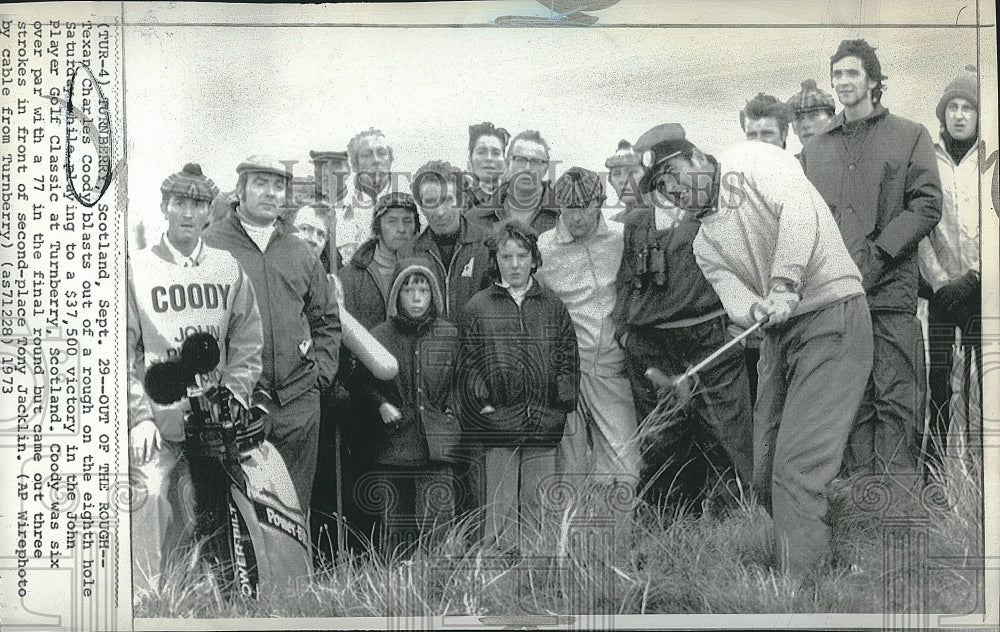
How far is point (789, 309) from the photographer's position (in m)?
3.93

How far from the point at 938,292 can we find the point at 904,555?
115 centimetres

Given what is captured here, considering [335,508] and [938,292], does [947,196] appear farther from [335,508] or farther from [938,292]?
[335,508]

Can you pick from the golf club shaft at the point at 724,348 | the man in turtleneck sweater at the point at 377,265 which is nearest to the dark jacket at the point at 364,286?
the man in turtleneck sweater at the point at 377,265

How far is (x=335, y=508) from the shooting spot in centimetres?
390

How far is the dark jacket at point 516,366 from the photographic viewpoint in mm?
3895

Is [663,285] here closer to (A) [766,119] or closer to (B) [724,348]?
(B) [724,348]

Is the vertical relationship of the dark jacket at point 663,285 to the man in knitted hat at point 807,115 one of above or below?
below

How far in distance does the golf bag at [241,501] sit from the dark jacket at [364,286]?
60cm

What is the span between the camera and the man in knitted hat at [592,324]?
3912 millimetres

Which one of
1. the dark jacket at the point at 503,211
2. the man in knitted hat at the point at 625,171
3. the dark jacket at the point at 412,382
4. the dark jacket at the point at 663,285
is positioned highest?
the man in knitted hat at the point at 625,171

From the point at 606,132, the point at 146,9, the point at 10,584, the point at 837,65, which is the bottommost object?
the point at 10,584

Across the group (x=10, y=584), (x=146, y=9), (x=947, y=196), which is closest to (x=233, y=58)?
(x=146, y=9)

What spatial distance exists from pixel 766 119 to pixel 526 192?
1083 mm

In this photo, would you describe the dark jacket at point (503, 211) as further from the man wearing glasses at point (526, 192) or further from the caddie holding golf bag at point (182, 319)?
the caddie holding golf bag at point (182, 319)
